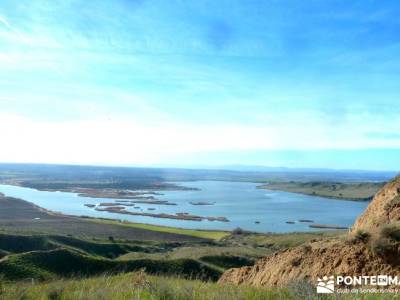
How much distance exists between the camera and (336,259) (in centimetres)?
1363

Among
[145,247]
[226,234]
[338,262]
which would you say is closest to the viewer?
[338,262]

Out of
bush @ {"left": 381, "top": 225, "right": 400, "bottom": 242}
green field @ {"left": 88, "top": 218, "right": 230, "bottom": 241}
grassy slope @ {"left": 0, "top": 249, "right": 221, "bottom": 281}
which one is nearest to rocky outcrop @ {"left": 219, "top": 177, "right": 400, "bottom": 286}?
bush @ {"left": 381, "top": 225, "right": 400, "bottom": 242}

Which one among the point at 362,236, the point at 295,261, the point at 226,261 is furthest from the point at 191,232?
the point at 362,236

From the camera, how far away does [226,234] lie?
229 feet

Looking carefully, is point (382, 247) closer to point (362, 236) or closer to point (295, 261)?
point (362, 236)

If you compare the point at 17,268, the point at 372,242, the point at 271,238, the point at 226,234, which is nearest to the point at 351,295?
the point at 372,242

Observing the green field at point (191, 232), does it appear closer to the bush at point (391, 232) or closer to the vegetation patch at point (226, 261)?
the vegetation patch at point (226, 261)

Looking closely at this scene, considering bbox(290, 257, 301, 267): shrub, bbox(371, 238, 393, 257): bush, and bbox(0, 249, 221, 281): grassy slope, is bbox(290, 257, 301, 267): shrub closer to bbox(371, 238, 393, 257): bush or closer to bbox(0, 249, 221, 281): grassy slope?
bbox(371, 238, 393, 257): bush

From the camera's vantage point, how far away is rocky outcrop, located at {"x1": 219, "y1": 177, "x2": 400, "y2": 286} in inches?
487

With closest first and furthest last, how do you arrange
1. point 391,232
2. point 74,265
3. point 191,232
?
1. point 391,232
2. point 74,265
3. point 191,232

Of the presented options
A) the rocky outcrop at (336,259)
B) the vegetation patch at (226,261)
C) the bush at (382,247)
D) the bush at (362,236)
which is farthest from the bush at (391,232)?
the vegetation patch at (226,261)

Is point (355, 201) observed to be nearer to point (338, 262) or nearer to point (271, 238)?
point (271, 238)

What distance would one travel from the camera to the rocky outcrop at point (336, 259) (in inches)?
487

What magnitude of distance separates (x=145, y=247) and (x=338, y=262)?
41.9 meters
